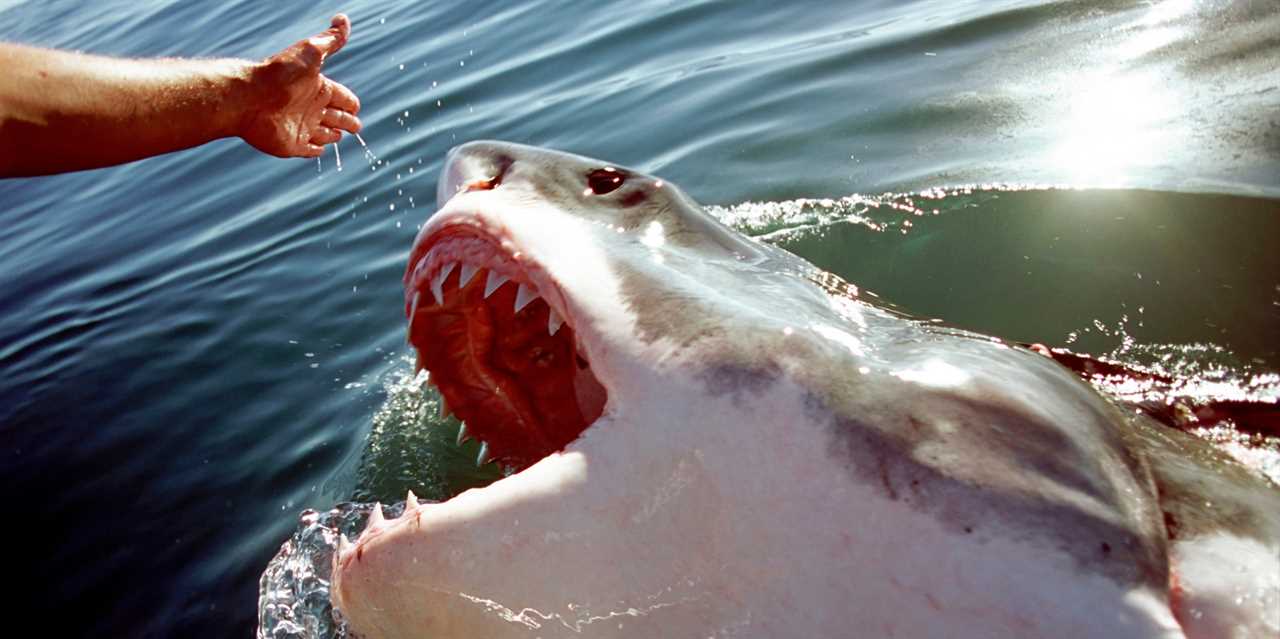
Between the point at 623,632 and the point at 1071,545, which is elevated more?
the point at 1071,545

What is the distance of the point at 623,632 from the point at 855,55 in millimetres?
5146

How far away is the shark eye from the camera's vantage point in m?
1.99

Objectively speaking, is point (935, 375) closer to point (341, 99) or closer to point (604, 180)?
point (604, 180)

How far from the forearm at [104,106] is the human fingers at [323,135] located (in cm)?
33

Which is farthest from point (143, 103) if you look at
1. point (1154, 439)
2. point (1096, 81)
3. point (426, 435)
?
point (1096, 81)

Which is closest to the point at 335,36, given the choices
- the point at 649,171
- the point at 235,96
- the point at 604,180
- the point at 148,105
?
the point at 235,96

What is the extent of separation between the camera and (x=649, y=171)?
5.43 meters

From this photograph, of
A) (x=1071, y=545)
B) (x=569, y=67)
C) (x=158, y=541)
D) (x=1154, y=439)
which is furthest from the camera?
(x=569, y=67)

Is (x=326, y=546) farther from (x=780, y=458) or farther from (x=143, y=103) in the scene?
(x=780, y=458)

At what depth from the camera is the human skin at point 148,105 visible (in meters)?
2.77

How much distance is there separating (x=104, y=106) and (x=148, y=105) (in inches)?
5.6

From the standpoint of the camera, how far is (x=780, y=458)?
4.46 feet

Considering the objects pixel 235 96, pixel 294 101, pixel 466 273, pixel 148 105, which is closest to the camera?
pixel 466 273

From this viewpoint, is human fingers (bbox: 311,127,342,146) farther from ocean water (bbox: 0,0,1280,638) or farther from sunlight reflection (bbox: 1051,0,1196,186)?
sunlight reflection (bbox: 1051,0,1196,186)
